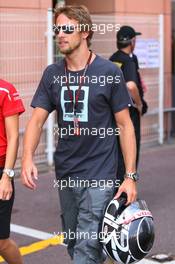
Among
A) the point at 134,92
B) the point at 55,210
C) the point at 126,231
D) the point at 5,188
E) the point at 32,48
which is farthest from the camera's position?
the point at 32,48

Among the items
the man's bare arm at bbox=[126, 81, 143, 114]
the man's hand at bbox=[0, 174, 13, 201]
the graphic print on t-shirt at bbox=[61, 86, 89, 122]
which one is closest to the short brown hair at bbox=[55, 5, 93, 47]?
the graphic print on t-shirt at bbox=[61, 86, 89, 122]

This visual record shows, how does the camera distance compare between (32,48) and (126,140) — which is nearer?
(126,140)

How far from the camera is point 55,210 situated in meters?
6.97

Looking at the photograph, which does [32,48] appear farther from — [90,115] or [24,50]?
[90,115]

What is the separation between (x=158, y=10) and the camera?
1155cm

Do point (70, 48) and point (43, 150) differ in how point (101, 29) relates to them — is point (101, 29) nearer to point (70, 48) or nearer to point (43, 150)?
point (43, 150)

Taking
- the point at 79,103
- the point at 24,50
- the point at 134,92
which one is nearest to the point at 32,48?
the point at 24,50

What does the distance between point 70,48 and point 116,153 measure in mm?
721

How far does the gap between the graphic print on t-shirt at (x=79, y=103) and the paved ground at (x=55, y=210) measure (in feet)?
5.73

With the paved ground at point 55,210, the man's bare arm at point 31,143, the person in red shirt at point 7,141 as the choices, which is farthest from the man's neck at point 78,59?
the paved ground at point 55,210

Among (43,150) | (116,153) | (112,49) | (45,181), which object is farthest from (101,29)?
(116,153)

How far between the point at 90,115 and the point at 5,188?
0.73 meters

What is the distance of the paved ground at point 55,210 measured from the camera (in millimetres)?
5574

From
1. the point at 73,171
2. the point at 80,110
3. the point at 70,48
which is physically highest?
the point at 70,48
